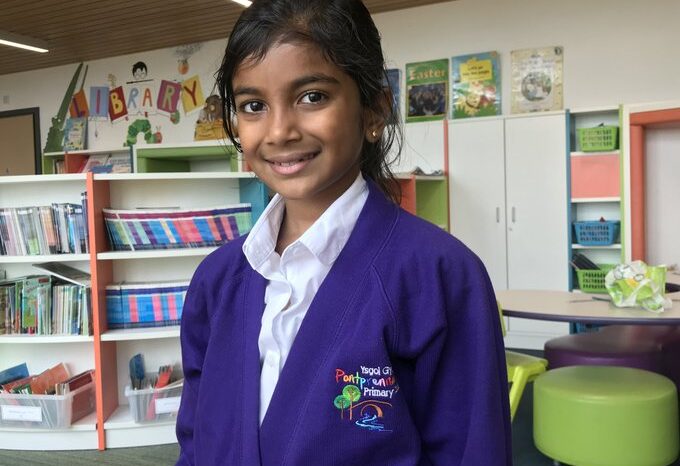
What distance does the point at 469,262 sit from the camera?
0.79m

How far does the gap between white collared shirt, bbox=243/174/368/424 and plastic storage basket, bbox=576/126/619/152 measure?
4107 mm

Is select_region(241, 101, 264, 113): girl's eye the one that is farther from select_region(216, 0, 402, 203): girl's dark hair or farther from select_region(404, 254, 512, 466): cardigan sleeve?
select_region(404, 254, 512, 466): cardigan sleeve

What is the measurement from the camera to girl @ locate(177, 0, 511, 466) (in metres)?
0.77

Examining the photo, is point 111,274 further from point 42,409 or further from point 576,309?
point 576,309

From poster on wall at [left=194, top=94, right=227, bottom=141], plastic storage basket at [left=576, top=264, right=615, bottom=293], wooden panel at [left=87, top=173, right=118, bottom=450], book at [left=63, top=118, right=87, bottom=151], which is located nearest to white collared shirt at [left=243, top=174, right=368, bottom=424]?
wooden panel at [left=87, top=173, right=118, bottom=450]

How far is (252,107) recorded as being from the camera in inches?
32.9

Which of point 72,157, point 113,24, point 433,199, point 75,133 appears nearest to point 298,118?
point 433,199

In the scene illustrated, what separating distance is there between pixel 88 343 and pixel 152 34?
4443mm

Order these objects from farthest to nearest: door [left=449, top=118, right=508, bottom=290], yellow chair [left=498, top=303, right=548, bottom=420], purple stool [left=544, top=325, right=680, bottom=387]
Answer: door [left=449, top=118, right=508, bottom=290] < purple stool [left=544, top=325, right=680, bottom=387] < yellow chair [left=498, top=303, right=548, bottom=420]

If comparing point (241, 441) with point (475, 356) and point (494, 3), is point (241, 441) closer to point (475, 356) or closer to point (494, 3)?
point (475, 356)

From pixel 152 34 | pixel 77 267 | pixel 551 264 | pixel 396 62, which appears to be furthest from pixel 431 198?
pixel 152 34

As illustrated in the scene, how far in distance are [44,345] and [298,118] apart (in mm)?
2872

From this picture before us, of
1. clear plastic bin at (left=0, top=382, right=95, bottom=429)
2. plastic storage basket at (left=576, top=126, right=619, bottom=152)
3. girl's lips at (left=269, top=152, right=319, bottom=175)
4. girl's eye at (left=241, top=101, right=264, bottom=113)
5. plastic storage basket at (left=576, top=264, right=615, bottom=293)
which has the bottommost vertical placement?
clear plastic bin at (left=0, top=382, right=95, bottom=429)

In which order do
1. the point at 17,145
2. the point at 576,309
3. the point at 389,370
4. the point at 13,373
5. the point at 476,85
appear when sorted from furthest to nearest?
the point at 17,145
the point at 476,85
the point at 13,373
the point at 576,309
the point at 389,370
